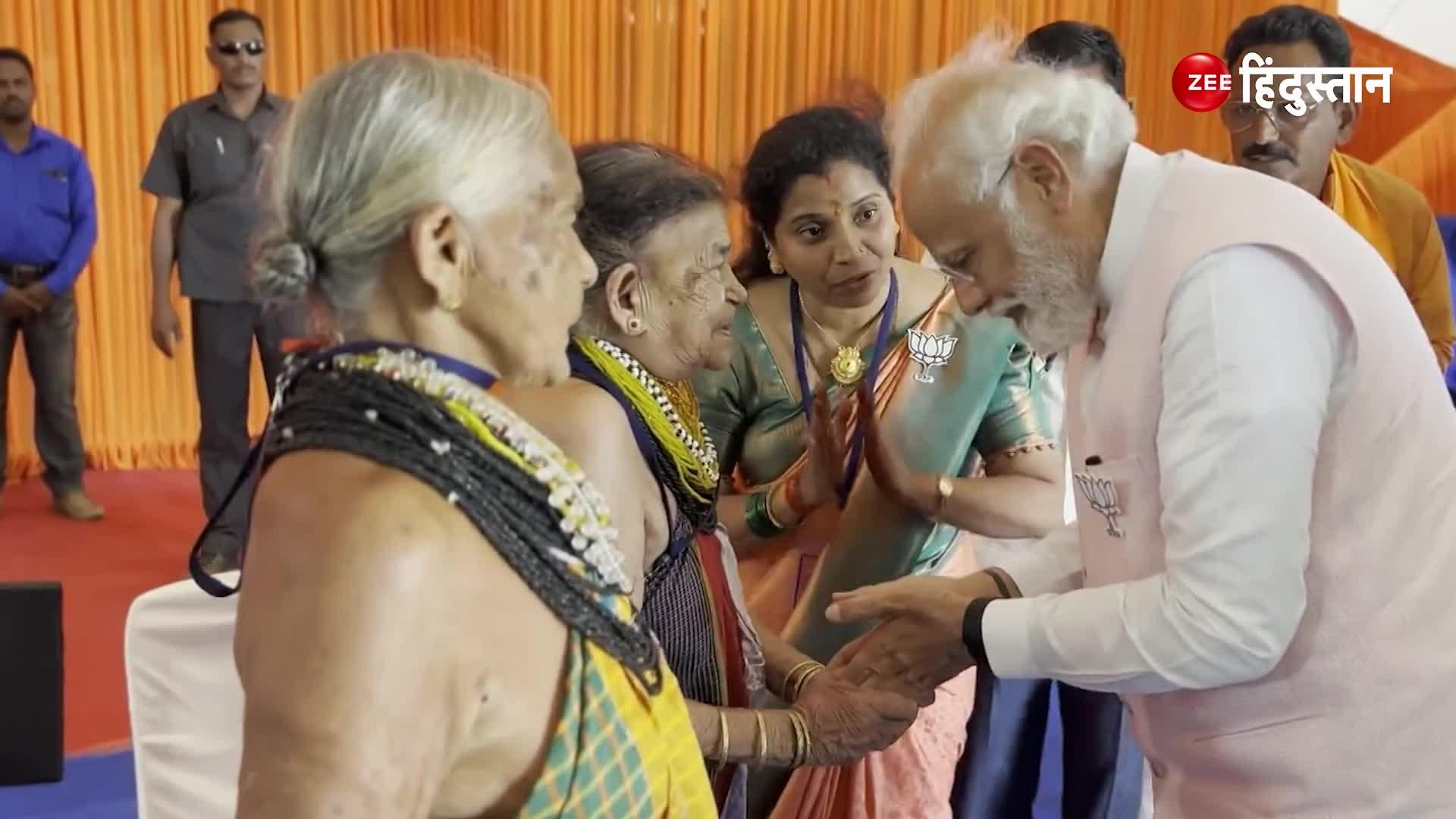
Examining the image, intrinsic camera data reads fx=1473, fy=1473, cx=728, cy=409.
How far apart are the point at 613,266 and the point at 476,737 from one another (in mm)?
748

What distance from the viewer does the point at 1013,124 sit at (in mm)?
1410

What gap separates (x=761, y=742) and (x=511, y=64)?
224 inches

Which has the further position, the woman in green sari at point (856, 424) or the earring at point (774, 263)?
the earring at point (774, 263)

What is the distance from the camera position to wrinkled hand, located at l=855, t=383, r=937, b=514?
2037 mm

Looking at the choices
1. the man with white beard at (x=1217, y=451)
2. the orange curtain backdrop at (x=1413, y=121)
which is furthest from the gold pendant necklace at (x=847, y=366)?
the orange curtain backdrop at (x=1413, y=121)

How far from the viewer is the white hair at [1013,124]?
1415 mm

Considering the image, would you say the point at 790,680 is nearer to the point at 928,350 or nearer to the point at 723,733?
the point at 723,733

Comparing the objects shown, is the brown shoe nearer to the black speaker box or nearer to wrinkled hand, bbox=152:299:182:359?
wrinkled hand, bbox=152:299:182:359

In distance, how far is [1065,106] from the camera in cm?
142

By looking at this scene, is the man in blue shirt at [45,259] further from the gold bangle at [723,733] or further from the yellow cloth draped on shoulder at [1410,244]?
the gold bangle at [723,733]

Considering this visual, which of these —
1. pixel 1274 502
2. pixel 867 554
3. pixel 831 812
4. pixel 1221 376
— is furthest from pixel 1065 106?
pixel 831 812

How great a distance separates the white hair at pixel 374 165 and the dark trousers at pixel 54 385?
5150mm

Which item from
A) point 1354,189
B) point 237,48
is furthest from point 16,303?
point 1354,189

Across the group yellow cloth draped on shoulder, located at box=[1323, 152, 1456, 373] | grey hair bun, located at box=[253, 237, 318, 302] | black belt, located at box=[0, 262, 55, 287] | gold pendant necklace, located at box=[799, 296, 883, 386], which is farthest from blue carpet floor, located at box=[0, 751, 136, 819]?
black belt, located at box=[0, 262, 55, 287]
